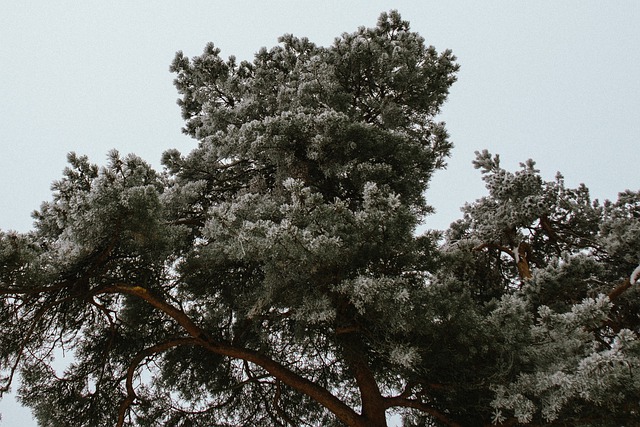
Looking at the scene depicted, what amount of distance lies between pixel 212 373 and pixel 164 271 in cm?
234

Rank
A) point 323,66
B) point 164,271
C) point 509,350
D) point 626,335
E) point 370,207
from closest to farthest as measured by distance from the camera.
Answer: point 626,335, point 370,207, point 509,350, point 164,271, point 323,66

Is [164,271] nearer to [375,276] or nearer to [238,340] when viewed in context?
[238,340]

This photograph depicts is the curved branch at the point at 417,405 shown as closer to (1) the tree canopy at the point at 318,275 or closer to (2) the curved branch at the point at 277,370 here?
(1) the tree canopy at the point at 318,275

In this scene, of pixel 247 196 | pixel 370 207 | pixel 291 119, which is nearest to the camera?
pixel 370 207

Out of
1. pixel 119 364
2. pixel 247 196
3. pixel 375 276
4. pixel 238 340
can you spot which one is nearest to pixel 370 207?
pixel 375 276

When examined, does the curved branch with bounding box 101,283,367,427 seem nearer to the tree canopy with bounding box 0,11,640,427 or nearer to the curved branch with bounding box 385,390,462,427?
the tree canopy with bounding box 0,11,640,427

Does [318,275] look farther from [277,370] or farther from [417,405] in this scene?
[417,405]

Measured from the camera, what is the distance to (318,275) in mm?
5453

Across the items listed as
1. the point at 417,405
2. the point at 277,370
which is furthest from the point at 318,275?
the point at 417,405

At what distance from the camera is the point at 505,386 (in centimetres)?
525

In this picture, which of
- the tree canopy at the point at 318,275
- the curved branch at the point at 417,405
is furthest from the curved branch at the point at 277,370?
the curved branch at the point at 417,405

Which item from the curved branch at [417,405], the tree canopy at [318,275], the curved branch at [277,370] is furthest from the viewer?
the curved branch at [417,405]

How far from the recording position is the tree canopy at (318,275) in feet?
16.5

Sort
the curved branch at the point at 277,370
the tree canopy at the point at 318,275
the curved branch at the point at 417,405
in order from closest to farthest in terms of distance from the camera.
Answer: the tree canopy at the point at 318,275 < the curved branch at the point at 277,370 < the curved branch at the point at 417,405
